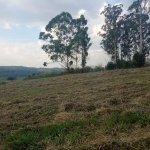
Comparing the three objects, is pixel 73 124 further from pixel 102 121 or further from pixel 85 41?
pixel 85 41

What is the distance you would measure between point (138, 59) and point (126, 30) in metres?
11.6

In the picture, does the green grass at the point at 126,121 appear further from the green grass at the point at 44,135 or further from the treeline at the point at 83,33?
the treeline at the point at 83,33

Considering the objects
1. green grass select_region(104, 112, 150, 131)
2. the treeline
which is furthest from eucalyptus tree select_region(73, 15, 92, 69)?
green grass select_region(104, 112, 150, 131)

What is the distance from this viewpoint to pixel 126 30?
3069cm

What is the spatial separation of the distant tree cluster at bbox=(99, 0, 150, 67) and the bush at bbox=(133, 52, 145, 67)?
14.1 feet

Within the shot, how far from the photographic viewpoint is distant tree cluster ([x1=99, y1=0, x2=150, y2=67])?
2575cm

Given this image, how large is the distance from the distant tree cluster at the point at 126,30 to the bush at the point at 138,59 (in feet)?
14.1

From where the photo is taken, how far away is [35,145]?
2.78 metres

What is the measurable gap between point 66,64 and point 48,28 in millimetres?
6217

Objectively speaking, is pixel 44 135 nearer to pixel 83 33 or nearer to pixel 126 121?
pixel 126 121

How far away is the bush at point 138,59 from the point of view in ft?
67.4

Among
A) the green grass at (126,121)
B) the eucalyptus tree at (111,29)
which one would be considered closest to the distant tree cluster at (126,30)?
the eucalyptus tree at (111,29)

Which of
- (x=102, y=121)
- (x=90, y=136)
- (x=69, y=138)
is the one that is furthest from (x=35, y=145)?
(x=102, y=121)

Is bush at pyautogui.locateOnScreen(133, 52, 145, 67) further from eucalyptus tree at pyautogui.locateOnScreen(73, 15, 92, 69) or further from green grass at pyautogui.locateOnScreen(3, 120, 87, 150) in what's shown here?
green grass at pyautogui.locateOnScreen(3, 120, 87, 150)
